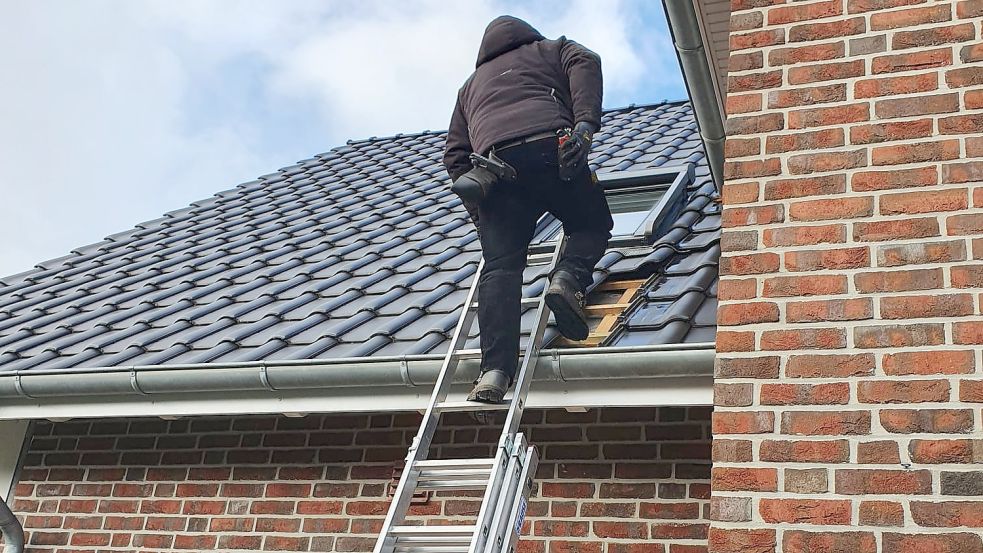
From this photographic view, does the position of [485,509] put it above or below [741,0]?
below

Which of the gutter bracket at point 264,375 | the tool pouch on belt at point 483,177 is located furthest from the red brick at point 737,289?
the gutter bracket at point 264,375

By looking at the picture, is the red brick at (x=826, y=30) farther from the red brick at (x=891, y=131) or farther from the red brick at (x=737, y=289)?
the red brick at (x=737, y=289)

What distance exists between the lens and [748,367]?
2.94m

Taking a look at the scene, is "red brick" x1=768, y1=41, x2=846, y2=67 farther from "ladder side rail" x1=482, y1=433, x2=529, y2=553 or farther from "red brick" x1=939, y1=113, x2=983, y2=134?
"ladder side rail" x1=482, y1=433, x2=529, y2=553

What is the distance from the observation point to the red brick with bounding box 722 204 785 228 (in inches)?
123

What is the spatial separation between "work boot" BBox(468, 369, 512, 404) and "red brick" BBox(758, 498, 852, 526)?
Answer: 3.94 ft

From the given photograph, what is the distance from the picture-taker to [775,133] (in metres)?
3.23

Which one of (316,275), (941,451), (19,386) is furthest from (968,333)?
(316,275)

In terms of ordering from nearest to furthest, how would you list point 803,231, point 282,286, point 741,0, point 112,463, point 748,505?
point 748,505 < point 803,231 < point 741,0 < point 112,463 < point 282,286

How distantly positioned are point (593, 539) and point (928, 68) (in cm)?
208

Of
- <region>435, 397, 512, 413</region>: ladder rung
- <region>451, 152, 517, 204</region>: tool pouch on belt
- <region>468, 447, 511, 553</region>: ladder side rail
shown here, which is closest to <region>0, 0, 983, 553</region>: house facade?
<region>435, 397, 512, 413</region>: ladder rung

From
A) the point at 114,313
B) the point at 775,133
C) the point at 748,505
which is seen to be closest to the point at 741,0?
the point at 775,133

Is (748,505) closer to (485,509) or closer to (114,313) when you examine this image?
(485,509)

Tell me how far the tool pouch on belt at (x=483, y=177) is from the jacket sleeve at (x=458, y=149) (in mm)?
378
